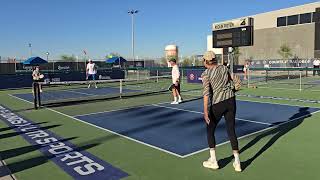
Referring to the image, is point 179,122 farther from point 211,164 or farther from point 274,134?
point 211,164

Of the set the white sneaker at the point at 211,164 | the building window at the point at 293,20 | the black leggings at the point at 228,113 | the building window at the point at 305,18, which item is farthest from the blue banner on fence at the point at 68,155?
the building window at the point at 293,20

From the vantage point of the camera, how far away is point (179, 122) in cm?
982

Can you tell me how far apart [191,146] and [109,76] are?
25387 mm

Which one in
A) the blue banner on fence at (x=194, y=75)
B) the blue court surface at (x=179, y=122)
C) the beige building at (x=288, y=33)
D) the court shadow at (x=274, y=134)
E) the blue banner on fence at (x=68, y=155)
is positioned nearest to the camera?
the blue banner on fence at (x=68, y=155)

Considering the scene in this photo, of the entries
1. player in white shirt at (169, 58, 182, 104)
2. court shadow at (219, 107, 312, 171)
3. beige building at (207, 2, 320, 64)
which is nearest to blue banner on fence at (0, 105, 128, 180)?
court shadow at (219, 107, 312, 171)

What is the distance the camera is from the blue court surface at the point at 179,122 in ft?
24.7

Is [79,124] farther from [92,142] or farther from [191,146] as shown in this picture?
[191,146]

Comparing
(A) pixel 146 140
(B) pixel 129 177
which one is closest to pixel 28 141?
(A) pixel 146 140

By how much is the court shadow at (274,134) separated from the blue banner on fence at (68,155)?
2.05 metres

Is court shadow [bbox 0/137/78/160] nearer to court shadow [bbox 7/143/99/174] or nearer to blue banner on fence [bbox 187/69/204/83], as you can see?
court shadow [bbox 7/143/99/174]

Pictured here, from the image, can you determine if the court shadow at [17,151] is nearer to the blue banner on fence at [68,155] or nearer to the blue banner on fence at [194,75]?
the blue banner on fence at [68,155]

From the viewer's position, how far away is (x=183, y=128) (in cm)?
895

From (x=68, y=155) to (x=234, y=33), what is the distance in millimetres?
16723

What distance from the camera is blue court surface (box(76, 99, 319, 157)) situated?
752cm
